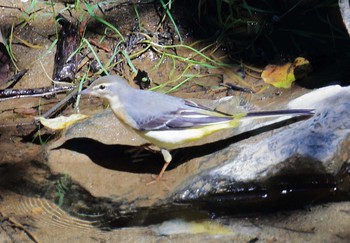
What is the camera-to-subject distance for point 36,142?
7.00 meters

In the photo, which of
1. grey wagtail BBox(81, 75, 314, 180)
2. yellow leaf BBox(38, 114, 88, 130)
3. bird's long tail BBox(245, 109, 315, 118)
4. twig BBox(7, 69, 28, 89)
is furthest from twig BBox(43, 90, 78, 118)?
bird's long tail BBox(245, 109, 315, 118)

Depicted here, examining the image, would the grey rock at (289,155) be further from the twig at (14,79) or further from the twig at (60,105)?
the twig at (14,79)

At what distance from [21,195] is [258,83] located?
2754 millimetres

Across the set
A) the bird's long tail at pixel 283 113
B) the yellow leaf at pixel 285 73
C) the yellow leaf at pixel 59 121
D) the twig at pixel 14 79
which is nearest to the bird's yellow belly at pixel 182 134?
the bird's long tail at pixel 283 113

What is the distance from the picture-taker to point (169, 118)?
613 centimetres

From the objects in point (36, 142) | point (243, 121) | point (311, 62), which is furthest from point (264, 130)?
point (36, 142)

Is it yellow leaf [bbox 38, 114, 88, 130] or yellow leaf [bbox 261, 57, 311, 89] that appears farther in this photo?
yellow leaf [bbox 261, 57, 311, 89]

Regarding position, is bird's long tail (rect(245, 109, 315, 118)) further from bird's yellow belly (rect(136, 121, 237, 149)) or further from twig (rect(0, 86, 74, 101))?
twig (rect(0, 86, 74, 101))

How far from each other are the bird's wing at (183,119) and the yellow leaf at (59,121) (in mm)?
1174

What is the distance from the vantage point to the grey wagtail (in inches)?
238

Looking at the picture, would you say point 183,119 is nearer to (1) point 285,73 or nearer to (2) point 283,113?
(2) point 283,113

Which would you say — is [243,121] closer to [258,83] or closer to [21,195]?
[258,83]

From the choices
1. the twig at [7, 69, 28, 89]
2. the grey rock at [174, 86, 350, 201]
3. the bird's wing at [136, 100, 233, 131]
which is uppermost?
the bird's wing at [136, 100, 233, 131]

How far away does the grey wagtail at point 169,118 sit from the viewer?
238 inches
